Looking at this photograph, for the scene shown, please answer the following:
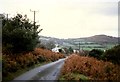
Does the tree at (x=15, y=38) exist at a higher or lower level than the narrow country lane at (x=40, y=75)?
higher

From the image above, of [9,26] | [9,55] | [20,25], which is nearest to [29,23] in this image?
[20,25]

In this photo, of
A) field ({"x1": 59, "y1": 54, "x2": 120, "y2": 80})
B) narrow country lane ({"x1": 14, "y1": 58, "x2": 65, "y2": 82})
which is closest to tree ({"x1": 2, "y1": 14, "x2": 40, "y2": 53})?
narrow country lane ({"x1": 14, "y1": 58, "x2": 65, "y2": 82})

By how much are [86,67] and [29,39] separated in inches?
330

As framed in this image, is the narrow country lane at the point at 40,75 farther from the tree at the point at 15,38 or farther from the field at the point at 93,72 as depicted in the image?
the tree at the point at 15,38

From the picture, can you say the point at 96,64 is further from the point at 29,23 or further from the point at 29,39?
the point at 29,23

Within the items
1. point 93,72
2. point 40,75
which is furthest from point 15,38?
→ point 93,72

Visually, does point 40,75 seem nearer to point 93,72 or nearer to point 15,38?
point 93,72

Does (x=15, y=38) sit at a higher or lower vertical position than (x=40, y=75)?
higher

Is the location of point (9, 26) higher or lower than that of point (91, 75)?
higher

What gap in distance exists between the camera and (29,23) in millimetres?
47812

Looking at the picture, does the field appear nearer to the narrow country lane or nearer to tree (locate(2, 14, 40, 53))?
the narrow country lane

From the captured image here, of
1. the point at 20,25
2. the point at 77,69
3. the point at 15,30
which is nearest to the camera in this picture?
the point at 77,69

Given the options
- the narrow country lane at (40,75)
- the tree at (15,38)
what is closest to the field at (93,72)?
the narrow country lane at (40,75)

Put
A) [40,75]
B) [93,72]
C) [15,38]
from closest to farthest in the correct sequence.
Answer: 1. [40,75]
2. [93,72]
3. [15,38]
